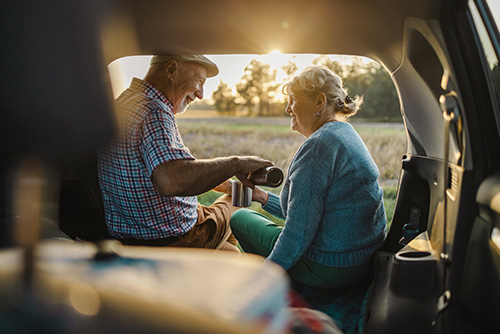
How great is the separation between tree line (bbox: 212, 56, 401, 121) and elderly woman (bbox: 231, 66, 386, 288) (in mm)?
127

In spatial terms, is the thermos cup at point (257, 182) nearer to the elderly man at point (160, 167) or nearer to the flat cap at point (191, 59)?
the elderly man at point (160, 167)

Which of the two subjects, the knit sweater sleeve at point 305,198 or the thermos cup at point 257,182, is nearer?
the knit sweater sleeve at point 305,198

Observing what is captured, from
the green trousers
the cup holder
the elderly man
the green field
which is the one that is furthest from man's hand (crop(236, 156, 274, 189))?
the green field

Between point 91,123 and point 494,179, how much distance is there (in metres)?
1.09

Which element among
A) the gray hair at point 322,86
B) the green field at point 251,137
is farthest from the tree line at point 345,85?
the green field at point 251,137

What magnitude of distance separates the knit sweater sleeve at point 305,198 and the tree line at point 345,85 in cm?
50

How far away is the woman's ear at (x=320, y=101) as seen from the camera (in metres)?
2.25

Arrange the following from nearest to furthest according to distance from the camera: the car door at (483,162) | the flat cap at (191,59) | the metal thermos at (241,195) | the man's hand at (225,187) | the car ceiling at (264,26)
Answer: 1. the car door at (483,162)
2. the car ceiling at (264,26)
3. the flat cap at (191,59)
4. the metal thermos at (241,195)
5. the man's hand at (225,187)

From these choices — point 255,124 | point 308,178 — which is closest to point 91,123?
point 308,178

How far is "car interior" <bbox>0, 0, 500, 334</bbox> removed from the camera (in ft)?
2.35

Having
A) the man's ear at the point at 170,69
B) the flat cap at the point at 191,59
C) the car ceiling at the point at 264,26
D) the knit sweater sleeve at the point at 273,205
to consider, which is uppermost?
the car ceiling at the point at 264,26

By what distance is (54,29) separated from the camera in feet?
2.66

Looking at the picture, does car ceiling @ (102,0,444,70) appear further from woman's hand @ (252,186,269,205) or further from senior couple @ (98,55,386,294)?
woman's hand @ (252,186,269,205)

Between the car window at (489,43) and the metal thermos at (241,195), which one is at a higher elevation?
the car window at (489,43)
